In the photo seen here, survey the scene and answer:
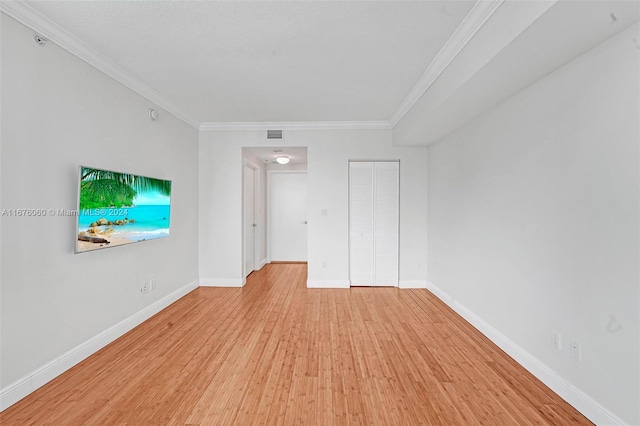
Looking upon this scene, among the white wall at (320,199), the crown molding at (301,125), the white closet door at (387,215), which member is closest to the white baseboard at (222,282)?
the white wall at (320,199)

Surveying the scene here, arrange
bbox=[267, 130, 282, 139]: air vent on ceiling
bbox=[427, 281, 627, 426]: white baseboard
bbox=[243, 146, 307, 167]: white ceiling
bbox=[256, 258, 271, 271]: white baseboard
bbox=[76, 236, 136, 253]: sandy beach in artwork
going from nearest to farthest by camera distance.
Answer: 1. bbox=[427, 281, 627, 426]: white baseboard
2. bbox=[76, 236, 136, 253]: sandy beach in artwork
3. bbox=[267, 130, 282, 139]: air vent on ceiling
4. bbox=[243, 146, 307, 167]: white ceiling
5. bbox=[256, 258, 271, 271]: white baseboard

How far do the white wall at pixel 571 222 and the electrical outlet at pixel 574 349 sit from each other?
0.04 meters

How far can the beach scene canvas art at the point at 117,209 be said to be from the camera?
2.41m

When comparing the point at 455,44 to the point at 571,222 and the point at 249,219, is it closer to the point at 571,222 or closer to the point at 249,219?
the point at 571,222

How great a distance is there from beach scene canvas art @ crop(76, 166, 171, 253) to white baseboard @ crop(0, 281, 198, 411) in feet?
2.78

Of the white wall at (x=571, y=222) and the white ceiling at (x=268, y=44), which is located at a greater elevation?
the white ceiling at (x=268, y=44)

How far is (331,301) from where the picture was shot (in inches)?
161

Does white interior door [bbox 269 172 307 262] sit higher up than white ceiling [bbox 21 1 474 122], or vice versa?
white ceiling [bbox 21 1 474 122]

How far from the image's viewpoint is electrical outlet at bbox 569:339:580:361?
192 centimetres

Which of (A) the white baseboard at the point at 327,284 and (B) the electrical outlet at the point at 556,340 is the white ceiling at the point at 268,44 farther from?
(A) the white baseboard at the point at 327,284

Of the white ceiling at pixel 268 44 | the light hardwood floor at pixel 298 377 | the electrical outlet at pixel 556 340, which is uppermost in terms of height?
the white ceiling at pixel 268 44

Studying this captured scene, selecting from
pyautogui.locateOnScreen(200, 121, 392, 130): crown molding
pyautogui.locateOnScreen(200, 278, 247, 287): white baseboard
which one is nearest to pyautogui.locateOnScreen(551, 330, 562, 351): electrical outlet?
pyautogui.locateOnScreen(200, 121, 392, 130): crown molding

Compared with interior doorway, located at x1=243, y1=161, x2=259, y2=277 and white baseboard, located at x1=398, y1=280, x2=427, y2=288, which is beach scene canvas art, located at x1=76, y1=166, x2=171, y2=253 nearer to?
interior doorway, located at x1=243, y1=161, x2=259, y2=277

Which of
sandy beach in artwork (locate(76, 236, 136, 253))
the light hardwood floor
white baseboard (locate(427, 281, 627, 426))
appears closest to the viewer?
white baseboard (locate(427, 281, 627, 426))
